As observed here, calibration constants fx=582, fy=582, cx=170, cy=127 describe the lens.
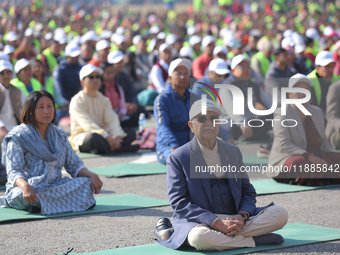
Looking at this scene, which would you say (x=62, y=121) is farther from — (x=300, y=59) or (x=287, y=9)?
(x=287, y=9)

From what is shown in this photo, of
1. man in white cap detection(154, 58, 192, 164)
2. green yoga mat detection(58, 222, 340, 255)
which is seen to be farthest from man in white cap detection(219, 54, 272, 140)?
green yoga mat detection(58, 222, 340, 255)

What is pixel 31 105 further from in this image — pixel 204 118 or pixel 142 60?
pixel 142 60

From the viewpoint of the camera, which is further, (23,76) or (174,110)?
(23,76)

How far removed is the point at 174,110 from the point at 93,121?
1568 millimetres

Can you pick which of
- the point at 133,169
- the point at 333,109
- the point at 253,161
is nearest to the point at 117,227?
the point at 133,169

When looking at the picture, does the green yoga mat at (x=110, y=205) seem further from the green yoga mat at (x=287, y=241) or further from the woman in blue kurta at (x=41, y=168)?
the green yoga mat at (x=287, y=241)

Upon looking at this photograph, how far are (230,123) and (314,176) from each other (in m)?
2.03

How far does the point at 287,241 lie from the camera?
4.23 metres

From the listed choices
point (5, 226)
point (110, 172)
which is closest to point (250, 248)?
point (5, 226)

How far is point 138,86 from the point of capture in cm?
1312

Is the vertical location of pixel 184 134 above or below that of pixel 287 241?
above

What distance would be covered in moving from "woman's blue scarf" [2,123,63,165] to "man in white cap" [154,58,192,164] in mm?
2237

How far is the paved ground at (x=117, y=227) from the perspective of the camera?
422 cm

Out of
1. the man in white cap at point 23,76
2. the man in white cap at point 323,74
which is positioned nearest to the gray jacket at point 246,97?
the man in white cap at point 323,74
